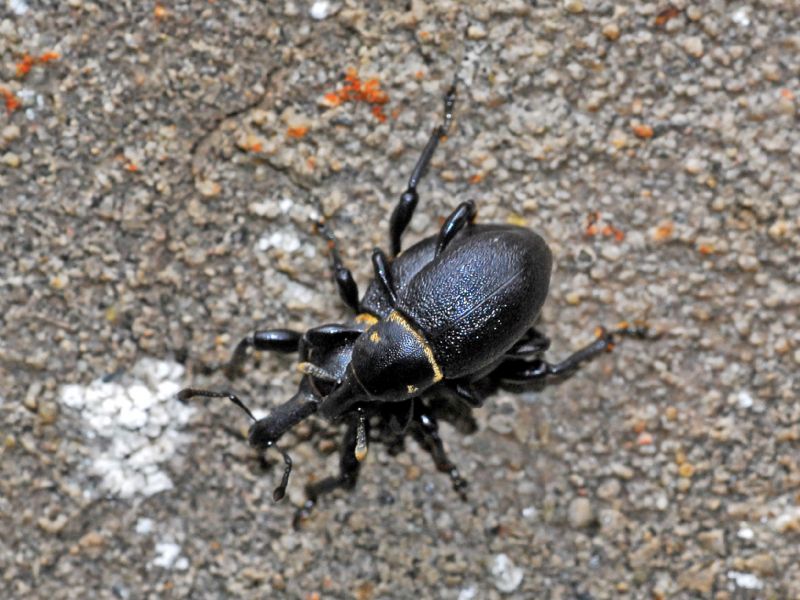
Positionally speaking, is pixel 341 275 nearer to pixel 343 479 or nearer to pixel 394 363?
pixel 394 363

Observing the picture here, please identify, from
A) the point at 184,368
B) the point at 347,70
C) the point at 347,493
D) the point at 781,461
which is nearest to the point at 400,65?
the point at 347,70

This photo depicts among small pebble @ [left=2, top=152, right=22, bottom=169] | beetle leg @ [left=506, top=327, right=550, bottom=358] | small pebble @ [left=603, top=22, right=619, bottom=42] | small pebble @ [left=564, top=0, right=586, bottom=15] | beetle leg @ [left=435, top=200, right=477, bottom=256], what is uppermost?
small pebble @ [left=564, top=0, right=586, bottom=15]

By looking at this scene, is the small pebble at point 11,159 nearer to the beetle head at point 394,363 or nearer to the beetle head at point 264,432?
the beetle head at point 264,432

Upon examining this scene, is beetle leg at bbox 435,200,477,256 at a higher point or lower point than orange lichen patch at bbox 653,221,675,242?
higher

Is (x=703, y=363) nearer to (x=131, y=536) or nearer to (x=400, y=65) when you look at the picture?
(x=400, y=65)

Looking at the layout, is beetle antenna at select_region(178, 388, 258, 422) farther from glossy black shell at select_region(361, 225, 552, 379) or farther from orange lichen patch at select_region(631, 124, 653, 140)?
orange lichen patch at select_region(631, 124, 653, 140)

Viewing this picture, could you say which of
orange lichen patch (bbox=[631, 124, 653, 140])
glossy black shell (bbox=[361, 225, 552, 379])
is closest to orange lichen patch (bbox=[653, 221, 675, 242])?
orange lichen patch (bbox=[631, 124, 653, 140])

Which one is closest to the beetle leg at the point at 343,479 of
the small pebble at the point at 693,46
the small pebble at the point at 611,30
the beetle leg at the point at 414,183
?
the beetle leg at the point at 414,183
